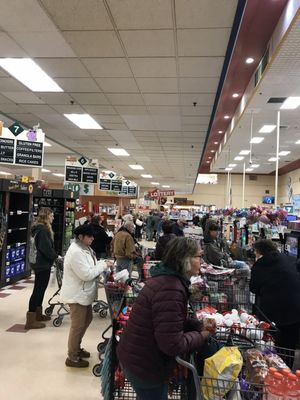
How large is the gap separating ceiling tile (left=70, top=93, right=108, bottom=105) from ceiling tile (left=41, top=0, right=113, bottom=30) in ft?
8.64

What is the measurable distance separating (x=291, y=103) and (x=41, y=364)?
584 centimetres

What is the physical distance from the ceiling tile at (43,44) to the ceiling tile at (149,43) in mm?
839

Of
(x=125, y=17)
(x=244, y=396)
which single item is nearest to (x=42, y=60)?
(x=125, y=17)

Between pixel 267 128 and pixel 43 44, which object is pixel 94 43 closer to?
pixel 43 44

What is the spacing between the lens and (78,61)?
221 inches

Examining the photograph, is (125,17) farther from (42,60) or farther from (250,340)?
(250,340)

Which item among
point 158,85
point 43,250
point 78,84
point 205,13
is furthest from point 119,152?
point 205,13

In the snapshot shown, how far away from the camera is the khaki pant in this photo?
13.0ft

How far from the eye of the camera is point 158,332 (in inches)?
77.4

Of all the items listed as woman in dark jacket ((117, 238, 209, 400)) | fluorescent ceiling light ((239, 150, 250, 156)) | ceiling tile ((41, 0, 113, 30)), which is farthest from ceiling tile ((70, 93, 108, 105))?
fluorescent ceiling light ((239, 150, 250, 156))

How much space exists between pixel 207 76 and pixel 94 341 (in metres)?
4.26

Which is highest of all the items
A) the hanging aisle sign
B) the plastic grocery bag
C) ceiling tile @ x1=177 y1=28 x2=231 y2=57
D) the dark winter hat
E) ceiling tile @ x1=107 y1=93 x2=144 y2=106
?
ceiling tile @ x1=177 y1=28 x2=231 y2=57

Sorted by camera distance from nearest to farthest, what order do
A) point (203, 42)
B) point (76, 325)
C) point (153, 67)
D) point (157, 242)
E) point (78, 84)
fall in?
point (76, 325) < point (203, 42) < point (153, 67) < point (157, 242) < point (78, 84)

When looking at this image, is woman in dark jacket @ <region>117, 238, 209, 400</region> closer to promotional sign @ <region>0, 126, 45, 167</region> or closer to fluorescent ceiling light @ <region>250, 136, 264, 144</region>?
promotional sign @ <region>0, 126, 45, 167</region>
